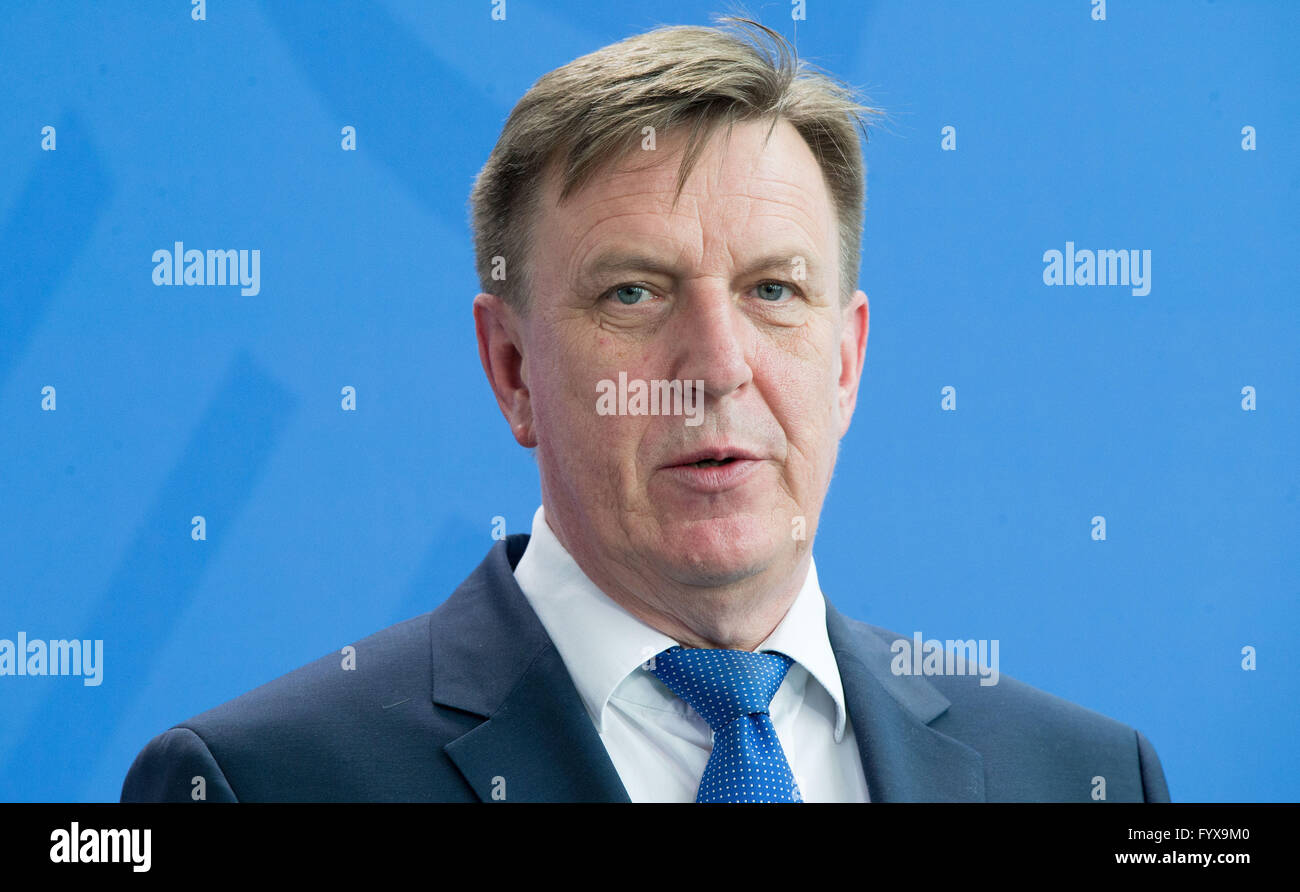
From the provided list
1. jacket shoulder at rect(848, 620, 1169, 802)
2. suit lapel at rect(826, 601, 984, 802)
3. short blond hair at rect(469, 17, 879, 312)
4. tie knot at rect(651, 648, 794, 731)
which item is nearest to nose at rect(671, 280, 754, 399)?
short blond hair at rect(469, 17, 879, 312)

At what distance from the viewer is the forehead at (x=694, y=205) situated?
84.8 inches

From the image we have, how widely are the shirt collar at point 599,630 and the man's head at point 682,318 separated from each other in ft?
0.10

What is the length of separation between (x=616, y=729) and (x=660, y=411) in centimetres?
50

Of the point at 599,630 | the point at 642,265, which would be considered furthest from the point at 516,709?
the point at 642,265

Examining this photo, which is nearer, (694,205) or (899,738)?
(694,205)

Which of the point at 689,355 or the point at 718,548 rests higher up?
the point at 689,355

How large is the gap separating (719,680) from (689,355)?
0.50 metres

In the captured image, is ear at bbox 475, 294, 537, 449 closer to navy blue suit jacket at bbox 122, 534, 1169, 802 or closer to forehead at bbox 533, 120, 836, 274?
forehead at bbox 533, 120, 836, 274

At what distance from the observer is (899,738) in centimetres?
227

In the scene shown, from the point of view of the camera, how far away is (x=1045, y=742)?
2.41 meters

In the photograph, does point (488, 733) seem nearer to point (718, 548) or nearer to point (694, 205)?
point (718, 548)
